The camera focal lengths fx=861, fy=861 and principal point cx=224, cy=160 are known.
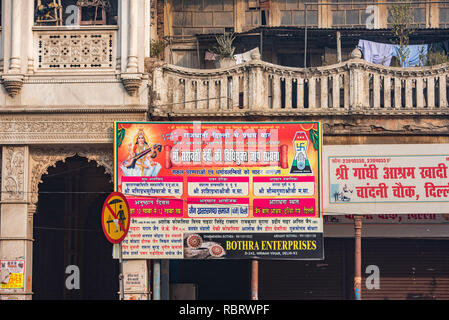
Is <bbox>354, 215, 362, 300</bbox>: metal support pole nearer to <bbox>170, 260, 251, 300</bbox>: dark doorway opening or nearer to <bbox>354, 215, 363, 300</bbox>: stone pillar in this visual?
<bbox>354, 215, 363, 300</bbox>: stone pillar

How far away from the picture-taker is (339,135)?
2116 centimetres

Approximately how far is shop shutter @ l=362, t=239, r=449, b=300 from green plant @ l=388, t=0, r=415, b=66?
16.4 feet

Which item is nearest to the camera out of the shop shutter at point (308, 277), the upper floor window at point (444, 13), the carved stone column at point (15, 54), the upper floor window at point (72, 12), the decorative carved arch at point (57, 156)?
the carved stone column at point (15, 54)

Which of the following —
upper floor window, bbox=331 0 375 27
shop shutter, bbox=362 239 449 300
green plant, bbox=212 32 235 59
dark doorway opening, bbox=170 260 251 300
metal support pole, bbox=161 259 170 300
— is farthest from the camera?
upper floor window, bbox=331 0 375 27

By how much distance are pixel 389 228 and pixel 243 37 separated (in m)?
6.68

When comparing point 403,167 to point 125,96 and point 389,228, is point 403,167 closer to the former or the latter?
point 389,228

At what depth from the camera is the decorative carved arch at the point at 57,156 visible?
2072 centimetres

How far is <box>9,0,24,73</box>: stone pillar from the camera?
2059cm

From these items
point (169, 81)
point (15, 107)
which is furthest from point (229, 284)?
point (15, 107)

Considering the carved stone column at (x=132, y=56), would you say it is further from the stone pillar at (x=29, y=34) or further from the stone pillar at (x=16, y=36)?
the stone pillar at (x=16, y=36)

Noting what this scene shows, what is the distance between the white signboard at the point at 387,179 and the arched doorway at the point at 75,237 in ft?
24.3

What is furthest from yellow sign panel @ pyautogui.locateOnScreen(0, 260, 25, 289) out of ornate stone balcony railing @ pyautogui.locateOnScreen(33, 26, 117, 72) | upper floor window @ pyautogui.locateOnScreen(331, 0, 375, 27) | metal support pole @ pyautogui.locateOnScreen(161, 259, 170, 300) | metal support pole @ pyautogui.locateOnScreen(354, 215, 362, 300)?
upper floor window @ pyautogui.locateOnScreen(331, 0, 375, 27)

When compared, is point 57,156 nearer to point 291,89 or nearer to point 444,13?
point 291,89

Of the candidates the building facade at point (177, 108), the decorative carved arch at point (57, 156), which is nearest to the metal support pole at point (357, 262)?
the building facade at point (177, 108)
